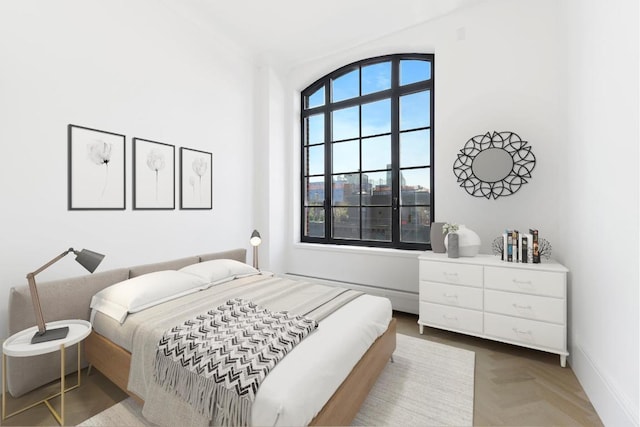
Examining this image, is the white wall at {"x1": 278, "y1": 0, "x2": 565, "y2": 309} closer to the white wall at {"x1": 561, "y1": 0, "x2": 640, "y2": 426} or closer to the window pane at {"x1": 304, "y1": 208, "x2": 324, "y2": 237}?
the white wall at {"x1": 561, "y1": 0, "x2": 640, "y2": 426}

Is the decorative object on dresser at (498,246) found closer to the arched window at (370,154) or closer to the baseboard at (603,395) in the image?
the arched window at (370,154)

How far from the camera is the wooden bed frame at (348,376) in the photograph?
1.40 meters

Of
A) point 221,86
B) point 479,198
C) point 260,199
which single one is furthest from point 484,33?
point 260,199

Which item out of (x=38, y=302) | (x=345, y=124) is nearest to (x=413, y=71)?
(x=345, y=124)

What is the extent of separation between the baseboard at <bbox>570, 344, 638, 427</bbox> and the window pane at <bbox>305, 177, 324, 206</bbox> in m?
3.12

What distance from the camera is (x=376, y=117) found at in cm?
381

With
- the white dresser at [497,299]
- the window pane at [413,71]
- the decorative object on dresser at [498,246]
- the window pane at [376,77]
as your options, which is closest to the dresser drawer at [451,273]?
the white dresser at [497,299]

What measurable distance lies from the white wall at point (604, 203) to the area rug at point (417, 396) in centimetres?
76

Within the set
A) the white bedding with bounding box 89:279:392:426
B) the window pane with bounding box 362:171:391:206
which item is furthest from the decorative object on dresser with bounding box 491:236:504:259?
the white bedding with bounding box 89:279:392:426

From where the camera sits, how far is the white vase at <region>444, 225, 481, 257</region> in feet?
8.72

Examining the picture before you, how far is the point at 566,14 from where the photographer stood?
7.97 ft

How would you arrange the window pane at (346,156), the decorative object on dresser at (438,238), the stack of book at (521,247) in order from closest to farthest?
1. the stack of book at (521,247)
2. the decorative object on dresser at (438,238)
3. the window pane at (346,156)

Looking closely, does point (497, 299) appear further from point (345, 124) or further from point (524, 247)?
point (345, 124)

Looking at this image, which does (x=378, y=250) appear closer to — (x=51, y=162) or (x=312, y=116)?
(x=312, y=116)
